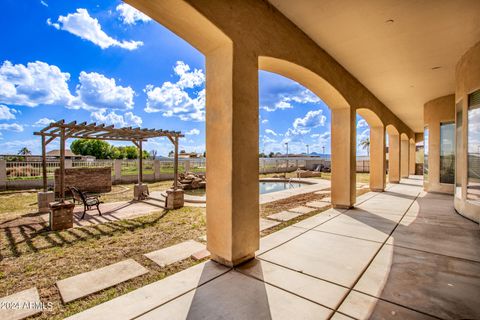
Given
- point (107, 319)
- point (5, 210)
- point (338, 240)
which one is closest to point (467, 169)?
point (338, 240)

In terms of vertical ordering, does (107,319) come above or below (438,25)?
below

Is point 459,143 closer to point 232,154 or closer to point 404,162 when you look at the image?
point 232,154

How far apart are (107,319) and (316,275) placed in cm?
198

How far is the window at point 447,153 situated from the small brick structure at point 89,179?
13.4 meters

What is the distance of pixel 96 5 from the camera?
3.97 meters

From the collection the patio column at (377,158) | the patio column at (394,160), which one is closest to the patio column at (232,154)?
the patio column at (377,158)

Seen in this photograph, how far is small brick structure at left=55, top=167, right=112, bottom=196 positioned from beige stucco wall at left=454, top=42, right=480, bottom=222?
1180 cm

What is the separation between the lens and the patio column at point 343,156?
5664 millimetres

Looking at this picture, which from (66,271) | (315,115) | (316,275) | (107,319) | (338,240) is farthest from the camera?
(315,115)

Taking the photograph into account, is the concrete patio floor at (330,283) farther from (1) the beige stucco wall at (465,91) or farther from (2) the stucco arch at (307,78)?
(2) the stucco arch at (307,78)

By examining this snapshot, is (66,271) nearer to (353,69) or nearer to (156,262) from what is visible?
(156,262)

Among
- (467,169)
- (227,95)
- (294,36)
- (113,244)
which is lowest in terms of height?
(113,244)

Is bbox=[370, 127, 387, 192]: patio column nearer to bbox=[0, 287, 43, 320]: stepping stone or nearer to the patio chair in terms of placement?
the patio chair

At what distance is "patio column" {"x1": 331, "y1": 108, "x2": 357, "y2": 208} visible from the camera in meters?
5.66
